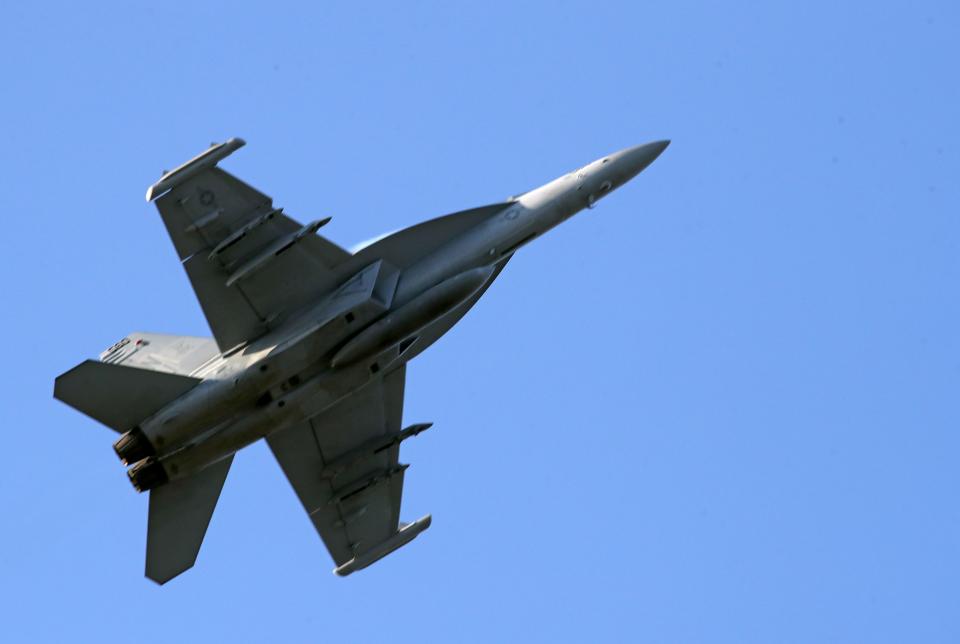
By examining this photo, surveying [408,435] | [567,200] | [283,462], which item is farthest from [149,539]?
[567,200]

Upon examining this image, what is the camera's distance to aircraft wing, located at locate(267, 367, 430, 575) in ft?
109

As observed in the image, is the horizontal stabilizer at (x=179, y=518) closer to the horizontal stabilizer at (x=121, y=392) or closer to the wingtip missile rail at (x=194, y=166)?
the horizontal stabilizer at (x=121, y=392)

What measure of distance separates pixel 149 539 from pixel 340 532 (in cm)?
440

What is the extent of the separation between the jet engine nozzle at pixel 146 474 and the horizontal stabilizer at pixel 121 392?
31.8 inches

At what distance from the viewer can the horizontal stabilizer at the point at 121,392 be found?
29750mm

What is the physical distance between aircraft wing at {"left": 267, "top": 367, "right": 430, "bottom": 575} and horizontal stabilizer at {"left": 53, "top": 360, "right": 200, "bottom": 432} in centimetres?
342

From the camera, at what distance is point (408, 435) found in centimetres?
3334

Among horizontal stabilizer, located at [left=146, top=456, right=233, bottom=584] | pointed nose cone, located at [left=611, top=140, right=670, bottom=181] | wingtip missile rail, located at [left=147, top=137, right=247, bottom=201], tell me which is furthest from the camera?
horizontal stabilizer, located at [left=146, top=456, right=233, bottom=584]

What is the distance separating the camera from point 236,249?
29.9 metres

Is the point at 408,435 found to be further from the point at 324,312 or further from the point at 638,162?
the point at 638,162

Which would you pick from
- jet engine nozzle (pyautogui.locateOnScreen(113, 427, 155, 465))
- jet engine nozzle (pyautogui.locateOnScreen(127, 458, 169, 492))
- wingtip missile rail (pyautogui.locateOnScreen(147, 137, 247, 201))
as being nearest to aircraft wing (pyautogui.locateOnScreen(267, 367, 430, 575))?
jet engine nozzle (pyautogui.locateOnScreen(127, 458, 169, 492))

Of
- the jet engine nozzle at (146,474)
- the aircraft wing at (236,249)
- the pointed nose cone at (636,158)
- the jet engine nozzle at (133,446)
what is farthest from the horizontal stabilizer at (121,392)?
the pointed nose cone at (636,158)

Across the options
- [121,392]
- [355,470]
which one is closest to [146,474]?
[121,392]

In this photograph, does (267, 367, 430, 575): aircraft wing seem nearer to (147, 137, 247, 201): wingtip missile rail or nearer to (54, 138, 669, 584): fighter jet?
(54, 138, 669, 584): fighter jet
